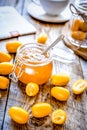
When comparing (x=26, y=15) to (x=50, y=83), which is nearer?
(x=50, y=83)

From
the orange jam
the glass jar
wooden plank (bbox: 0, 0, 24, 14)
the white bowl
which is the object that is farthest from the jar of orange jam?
wooden plank (bbox: 0, 0, 24, 14)

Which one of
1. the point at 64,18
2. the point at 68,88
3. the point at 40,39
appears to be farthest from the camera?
the point at 64,18

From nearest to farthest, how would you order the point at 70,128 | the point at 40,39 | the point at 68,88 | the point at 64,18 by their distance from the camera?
the point at 70,128 < the point at 68,88 < the point at 40,39 < the point at 64,18

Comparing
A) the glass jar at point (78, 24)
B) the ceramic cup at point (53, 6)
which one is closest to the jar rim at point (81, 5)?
the glass jar at point (78, 24)

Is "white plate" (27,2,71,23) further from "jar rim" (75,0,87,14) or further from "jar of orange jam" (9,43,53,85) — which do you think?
"jar of orange jam" (9,43,53,85)

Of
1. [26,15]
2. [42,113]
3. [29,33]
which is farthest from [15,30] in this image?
[42,113]

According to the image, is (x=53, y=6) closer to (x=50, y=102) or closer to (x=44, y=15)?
(x=44, y=15)

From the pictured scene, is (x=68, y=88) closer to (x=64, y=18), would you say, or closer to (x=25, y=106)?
(x=25, y=106)
